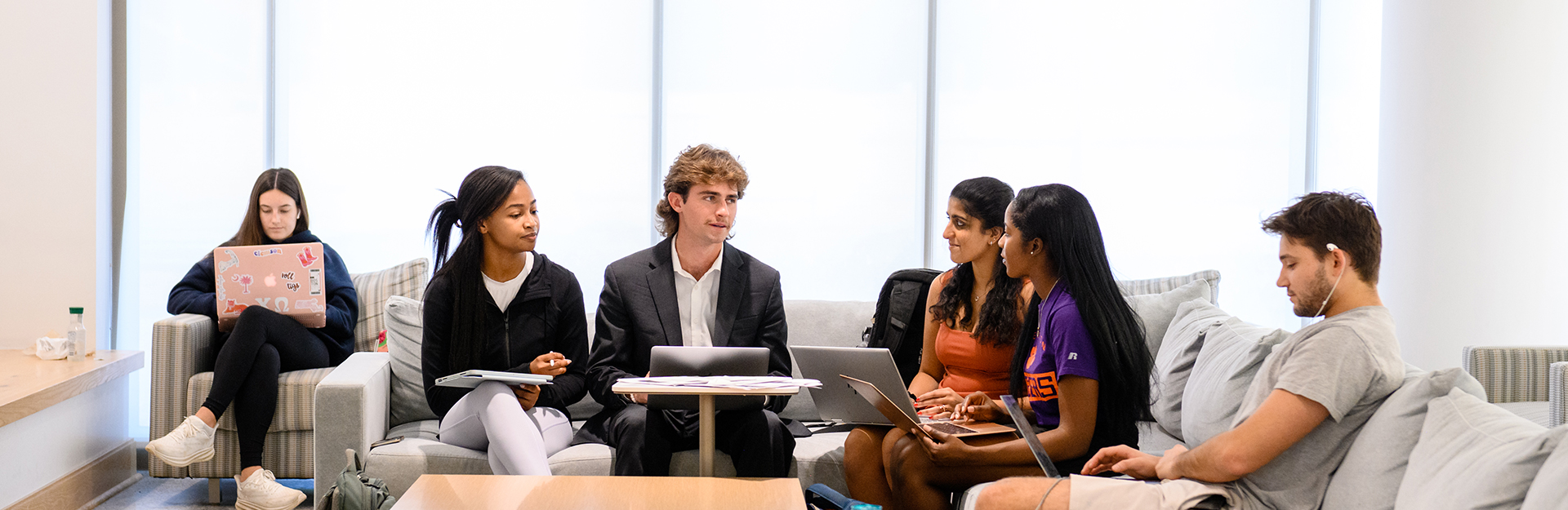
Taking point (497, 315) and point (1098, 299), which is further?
point (497, 315)

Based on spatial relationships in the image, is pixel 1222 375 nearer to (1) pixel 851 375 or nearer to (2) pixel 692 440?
(1) pixel 851 375

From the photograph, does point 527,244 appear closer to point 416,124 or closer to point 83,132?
point 416,124

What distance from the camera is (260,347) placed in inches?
125

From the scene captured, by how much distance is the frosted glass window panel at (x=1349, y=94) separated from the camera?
410cm

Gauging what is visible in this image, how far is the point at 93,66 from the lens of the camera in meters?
3.60

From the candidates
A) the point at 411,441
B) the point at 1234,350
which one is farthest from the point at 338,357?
the point at 1234,350

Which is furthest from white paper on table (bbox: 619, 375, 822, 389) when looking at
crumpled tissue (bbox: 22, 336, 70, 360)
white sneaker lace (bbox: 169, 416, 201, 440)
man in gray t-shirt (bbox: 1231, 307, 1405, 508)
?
crumpled tissue (bbox: 22, 336, 70, 360)

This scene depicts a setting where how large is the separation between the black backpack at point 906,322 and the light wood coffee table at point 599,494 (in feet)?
3.10

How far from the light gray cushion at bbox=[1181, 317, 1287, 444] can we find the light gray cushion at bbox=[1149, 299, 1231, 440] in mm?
46

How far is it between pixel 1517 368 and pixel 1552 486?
2106 millimetres

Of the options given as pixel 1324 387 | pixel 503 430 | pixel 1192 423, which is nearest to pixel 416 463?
pixel 503 430

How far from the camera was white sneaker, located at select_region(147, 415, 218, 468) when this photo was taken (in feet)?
9.84

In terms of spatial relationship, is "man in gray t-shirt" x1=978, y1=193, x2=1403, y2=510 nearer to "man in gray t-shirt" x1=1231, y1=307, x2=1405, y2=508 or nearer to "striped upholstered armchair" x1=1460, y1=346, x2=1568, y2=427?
"man in gray t-shirt" x1=1231, y1=307, x2=1405, y2=508

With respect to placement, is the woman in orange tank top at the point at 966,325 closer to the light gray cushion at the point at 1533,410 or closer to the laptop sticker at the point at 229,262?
the light gray cushion at the point at 1533,410
